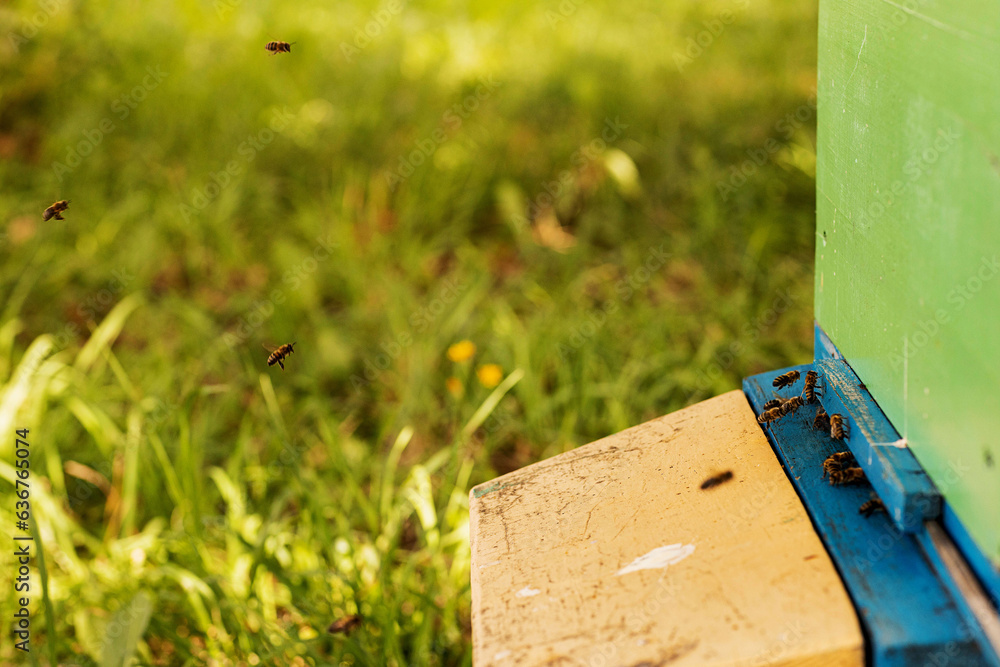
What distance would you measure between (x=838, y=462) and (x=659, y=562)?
0.94 ft

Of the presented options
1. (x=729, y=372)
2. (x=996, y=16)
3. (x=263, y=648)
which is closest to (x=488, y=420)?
(x=729, y=372)

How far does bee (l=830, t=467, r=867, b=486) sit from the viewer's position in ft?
3.57

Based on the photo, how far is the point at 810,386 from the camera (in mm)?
1269

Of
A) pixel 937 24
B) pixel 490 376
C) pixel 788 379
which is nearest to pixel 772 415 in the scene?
pixel 788 379

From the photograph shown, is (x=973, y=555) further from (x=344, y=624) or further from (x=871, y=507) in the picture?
(x=344, y=624)

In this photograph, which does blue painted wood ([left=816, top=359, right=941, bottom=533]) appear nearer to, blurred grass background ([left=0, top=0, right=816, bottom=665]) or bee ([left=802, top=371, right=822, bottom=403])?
bee ([left=802, top=371, right=822, bottom=403])

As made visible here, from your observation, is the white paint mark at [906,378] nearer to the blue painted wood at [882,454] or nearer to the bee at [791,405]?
the blue painted wood at [882,454]

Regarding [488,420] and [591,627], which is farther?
[488,420]

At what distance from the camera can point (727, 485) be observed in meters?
1.17

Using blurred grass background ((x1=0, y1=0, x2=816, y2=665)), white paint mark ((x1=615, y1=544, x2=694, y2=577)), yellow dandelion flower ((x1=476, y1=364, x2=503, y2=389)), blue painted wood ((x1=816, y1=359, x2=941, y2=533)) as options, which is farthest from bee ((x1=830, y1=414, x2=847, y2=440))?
yellow dandelion flower ((x1=476, y1=364, x2=503, y2=389))

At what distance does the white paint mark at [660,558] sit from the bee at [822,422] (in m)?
0.31

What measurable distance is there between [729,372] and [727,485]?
1.49 meters

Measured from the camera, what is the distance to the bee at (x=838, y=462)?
1.10 metres

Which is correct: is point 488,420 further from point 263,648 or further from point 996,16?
point 996,16
